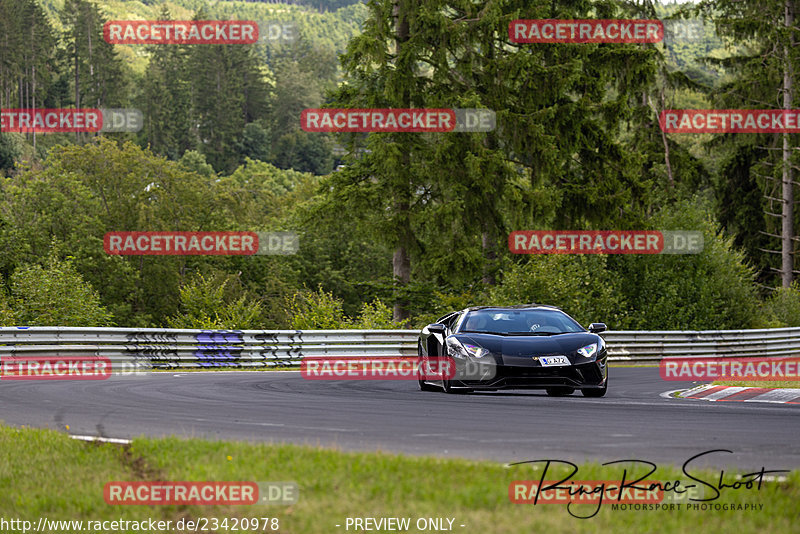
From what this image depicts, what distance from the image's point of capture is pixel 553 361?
46.0ft

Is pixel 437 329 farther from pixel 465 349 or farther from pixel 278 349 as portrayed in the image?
pixel 278 349

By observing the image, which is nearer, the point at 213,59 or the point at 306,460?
the point at 306,460

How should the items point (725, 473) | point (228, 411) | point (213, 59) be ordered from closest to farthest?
point (725, 473)
point (228, 411)
point (213, 59)

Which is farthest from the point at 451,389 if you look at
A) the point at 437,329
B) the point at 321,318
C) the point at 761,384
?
the point at 321,318

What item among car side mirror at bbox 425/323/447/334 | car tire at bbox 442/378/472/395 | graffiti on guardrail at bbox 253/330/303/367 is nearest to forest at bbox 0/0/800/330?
graffiti on guardrail at bbox 253/330/303/367

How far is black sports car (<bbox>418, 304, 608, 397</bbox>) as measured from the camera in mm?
13977

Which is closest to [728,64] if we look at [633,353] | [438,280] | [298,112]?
[438,280]

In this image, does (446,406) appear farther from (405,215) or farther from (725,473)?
(405,215)

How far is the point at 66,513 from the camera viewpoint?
6559 millimetres

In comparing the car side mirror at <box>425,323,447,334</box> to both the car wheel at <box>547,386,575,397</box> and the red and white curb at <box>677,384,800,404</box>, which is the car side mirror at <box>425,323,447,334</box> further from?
the red and white curb at <box>677,384,800,404</box>

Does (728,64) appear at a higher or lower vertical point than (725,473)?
higher

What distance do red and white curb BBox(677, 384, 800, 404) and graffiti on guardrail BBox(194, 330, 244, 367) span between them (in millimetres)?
11265

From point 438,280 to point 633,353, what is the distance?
9900 mm

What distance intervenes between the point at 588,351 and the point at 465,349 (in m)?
1.72
